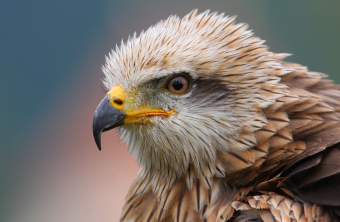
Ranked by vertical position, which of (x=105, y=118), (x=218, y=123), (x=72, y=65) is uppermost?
(x=72, y=65)

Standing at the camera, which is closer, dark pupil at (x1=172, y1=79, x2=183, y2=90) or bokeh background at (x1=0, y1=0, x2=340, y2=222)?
dark pupil at (x1=172, y1=79, x2=183, y2=90)

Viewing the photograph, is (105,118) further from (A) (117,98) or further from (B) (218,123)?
(B) (218,123)

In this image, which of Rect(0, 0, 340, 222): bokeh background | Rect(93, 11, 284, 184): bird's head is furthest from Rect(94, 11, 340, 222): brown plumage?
Rect(0, 0, 340, 222): bokeh background

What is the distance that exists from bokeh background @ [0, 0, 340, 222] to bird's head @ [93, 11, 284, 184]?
10.5 ft

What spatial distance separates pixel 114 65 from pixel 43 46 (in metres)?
3.70

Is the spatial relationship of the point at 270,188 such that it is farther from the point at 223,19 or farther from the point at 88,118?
the point at 88,118

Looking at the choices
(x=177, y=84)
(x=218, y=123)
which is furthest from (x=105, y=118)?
(x=218, y=123)

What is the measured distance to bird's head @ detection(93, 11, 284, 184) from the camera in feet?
5.98

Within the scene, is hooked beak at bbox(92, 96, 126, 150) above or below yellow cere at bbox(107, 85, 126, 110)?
below

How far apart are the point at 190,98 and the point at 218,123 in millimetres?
203

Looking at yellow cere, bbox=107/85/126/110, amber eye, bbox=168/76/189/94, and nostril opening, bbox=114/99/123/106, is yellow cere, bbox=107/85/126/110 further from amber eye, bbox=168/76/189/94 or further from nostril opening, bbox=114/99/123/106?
amber eye, bbox=168/76/189/94

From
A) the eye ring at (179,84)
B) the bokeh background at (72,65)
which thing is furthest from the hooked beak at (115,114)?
the bokeh background at (72,65)

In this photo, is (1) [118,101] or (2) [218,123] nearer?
(2) [218,123]

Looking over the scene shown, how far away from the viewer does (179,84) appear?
6.17 feet
